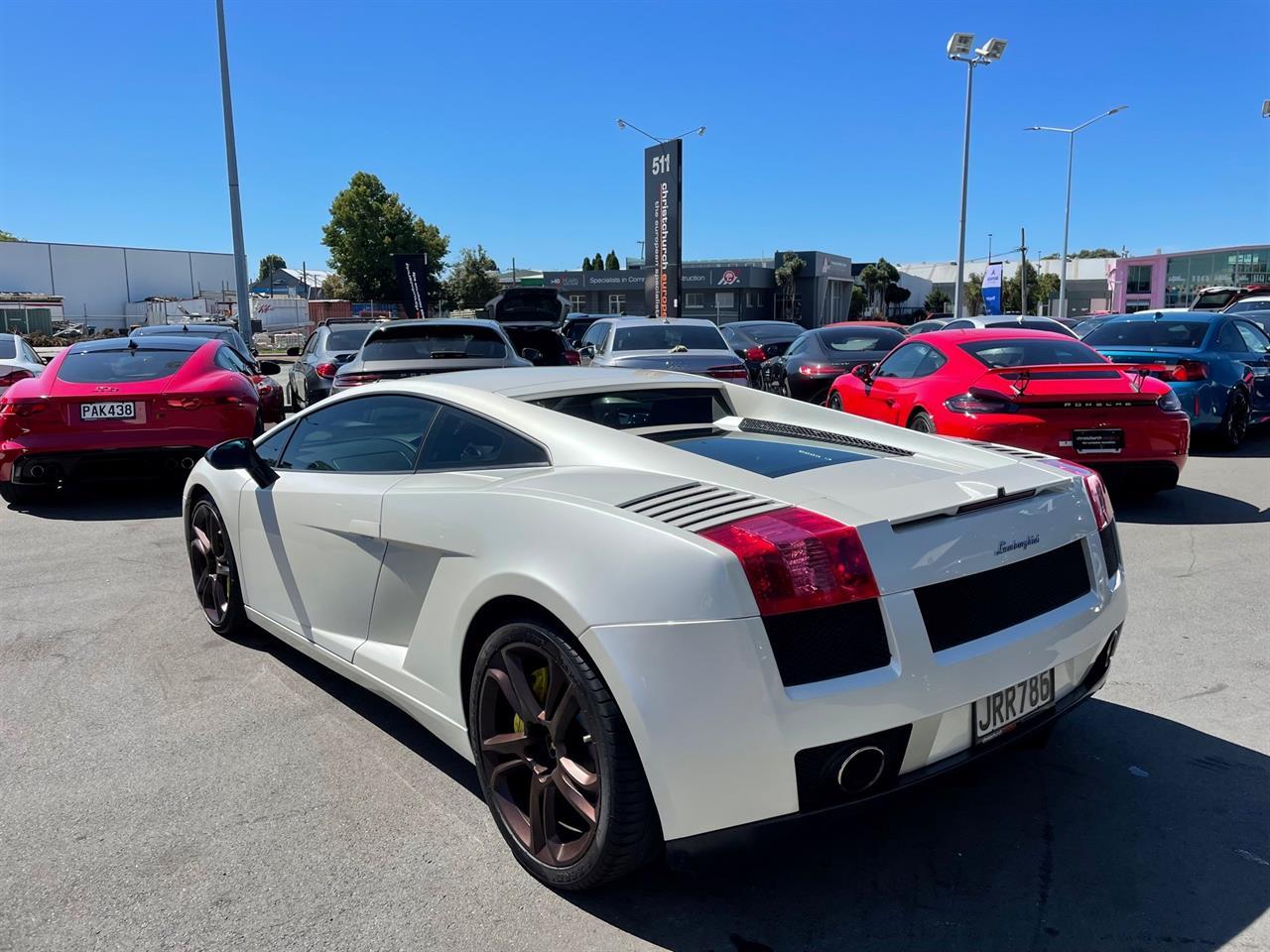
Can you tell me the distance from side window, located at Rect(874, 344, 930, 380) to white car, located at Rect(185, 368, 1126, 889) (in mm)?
5461

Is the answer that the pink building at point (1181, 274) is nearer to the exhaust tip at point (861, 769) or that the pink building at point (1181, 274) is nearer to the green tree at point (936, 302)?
the green tree at point (936, 302)

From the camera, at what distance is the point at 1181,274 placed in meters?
73.6

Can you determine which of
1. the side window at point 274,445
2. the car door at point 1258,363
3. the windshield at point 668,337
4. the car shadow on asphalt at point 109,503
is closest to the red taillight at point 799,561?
the side window at point 274,445

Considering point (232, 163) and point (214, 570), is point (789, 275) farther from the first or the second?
point (214, 570)

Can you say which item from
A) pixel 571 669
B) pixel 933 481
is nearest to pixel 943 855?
pixel 933 481

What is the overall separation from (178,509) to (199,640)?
12.1 ft

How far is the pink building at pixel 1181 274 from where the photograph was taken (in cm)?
7056

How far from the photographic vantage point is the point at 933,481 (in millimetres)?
2670

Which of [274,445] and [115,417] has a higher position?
[274,445]

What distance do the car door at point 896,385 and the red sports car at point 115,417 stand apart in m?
5.55

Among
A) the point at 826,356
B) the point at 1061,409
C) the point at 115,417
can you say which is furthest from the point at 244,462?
the point at 826,356

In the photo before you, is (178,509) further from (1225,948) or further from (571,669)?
(1225,948)

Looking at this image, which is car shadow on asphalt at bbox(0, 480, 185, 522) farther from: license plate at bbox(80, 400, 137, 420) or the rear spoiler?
the rear spoiler

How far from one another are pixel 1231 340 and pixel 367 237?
67183 millimetres
